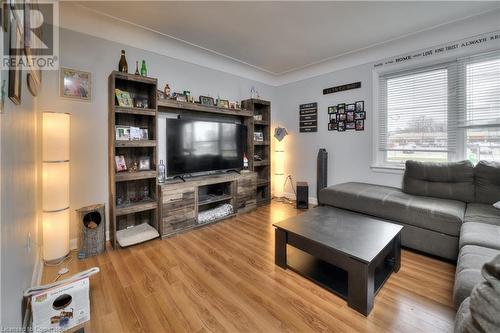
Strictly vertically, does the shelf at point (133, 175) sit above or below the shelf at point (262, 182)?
above

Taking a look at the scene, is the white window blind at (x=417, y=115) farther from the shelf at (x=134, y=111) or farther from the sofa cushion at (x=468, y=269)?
the shelf at (x=134, y=111)

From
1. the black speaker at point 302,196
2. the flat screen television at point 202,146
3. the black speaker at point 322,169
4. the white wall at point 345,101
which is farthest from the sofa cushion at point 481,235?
the flat screen television at point 202,146

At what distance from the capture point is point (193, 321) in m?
1.36

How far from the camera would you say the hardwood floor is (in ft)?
4.38

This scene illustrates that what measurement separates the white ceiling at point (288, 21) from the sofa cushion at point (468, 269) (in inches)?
89.9

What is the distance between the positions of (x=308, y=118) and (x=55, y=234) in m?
3.79

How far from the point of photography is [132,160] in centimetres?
265

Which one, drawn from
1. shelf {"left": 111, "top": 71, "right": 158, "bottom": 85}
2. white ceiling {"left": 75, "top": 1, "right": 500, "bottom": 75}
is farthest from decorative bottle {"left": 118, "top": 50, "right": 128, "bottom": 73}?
white ceiling {"left": 75, "top": 1, "right": 500, "bottom": 75}

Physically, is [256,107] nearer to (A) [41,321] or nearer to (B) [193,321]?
(B) [193,321]

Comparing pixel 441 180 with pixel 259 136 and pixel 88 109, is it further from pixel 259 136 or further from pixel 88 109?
pixel 88 109

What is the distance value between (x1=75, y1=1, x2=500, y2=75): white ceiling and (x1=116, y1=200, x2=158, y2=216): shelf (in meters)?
2.05

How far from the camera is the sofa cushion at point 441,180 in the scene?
2373mm

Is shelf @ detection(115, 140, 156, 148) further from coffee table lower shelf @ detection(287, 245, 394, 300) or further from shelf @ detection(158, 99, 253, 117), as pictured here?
coffee table lower shelf @ detection(287, 245, 394, 300)

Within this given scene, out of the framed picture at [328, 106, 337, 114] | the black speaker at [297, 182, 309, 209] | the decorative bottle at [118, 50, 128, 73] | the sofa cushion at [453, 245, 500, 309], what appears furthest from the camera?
the black speaker at [297, 182, 309, 209]
